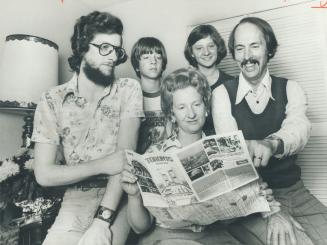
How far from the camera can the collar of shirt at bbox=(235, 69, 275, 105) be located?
35.2 inches

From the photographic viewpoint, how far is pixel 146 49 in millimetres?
1034

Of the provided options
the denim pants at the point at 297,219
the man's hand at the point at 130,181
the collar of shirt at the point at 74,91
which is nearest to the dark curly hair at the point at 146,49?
the collar of shirt at the point at 74,91

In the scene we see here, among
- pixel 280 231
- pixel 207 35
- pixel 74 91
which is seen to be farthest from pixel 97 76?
pixel 280 231

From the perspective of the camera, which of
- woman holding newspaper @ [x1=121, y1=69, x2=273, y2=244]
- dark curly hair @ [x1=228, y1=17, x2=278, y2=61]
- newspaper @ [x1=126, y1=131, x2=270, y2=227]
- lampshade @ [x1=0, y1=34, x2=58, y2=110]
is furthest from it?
lampshade @ [x1=0, y1=34, x2=58, y2=110]

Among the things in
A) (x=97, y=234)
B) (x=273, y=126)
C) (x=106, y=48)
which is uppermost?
(x=106, y=48)

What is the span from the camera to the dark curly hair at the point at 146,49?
103cm

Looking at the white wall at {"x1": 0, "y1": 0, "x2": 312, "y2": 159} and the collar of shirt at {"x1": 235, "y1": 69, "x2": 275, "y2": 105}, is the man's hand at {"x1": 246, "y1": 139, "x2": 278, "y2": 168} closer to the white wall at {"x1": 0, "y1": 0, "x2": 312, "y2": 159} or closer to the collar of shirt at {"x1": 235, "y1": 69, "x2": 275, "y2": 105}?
the collar of shirt at {"x1": 235, "y1": 69, "x2": 275, "y2": 105}

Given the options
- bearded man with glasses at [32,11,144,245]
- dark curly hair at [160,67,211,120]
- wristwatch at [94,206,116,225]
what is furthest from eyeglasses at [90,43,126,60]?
wristwatch at [94,206,116,225]

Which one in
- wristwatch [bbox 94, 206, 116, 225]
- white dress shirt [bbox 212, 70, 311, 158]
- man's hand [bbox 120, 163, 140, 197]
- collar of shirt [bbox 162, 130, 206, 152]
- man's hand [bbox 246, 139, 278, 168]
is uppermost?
white dress shirt [bbox 212, 70, 311, 158]

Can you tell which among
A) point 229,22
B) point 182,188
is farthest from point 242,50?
point 182,188

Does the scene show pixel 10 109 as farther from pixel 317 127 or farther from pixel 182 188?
pixel 317 127

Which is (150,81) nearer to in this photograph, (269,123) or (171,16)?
(171,16)

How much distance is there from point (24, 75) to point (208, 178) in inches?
25.7

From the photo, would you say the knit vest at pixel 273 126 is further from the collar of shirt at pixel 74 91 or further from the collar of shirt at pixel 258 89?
the collar of shirt at pixel 74 91
